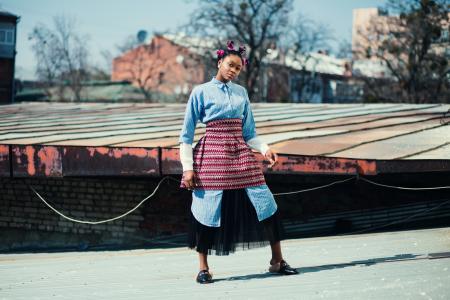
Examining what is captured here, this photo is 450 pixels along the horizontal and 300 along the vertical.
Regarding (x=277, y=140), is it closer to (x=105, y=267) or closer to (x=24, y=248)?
(x=105, y=267)

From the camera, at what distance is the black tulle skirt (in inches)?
154

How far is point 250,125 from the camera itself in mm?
4082

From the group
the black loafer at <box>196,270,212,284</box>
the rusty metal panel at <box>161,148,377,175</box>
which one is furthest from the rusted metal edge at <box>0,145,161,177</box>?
the black loafer at <box>196,270,212,284</box>

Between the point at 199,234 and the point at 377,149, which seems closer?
the point at 199,234

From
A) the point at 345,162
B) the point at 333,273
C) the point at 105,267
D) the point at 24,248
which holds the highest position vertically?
the point at 345,162

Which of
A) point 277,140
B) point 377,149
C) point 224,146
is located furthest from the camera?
point 277,140

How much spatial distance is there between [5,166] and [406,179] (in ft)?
13.7

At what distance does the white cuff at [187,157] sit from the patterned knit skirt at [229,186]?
39 mm

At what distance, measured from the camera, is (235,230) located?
13.0 ft

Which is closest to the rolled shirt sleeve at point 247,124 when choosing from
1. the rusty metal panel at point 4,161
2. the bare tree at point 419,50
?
the rusty metal panel at point 4,161

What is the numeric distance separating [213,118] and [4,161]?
3.54 meters

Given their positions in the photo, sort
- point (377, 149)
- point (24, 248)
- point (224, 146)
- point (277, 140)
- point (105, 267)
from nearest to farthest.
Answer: point (224, 146) < point (105, 267) < point (377, 149) < point (277, 140) < point (24, 248)

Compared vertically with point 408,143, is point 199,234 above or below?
below

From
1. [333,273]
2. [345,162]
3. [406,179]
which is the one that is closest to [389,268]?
[333,273]
